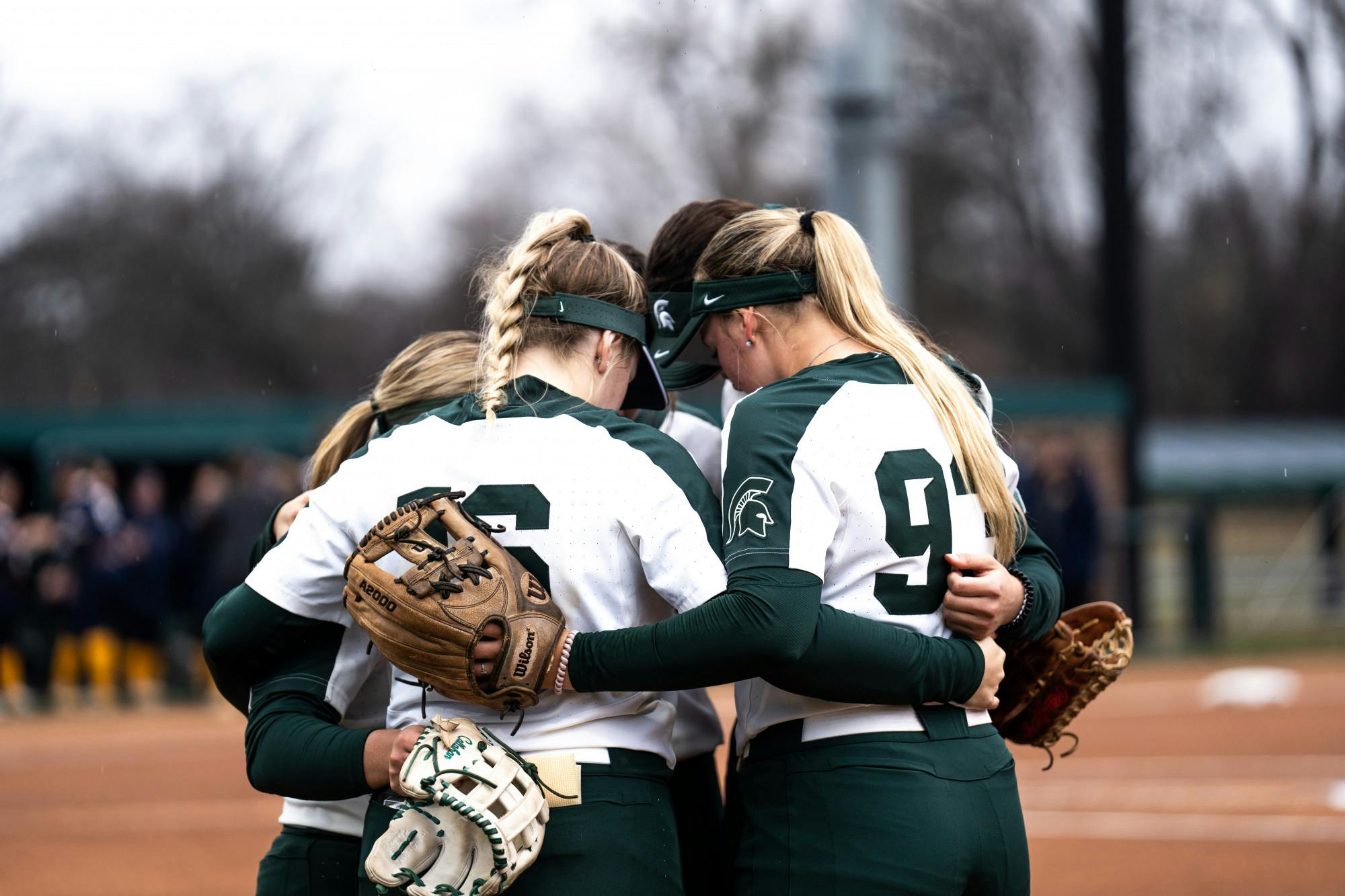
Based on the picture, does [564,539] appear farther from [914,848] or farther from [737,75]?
[737,75]

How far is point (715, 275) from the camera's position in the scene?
2727mm

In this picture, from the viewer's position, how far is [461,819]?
231 cm

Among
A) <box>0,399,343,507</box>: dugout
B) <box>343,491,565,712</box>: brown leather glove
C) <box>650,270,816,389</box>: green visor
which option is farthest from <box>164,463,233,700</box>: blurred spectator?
<box>343,491,565,712</box>: brown leather glove

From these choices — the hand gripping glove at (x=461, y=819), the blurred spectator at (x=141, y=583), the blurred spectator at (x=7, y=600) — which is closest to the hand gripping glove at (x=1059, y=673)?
the hand gripping glove at (x=461, y=819)

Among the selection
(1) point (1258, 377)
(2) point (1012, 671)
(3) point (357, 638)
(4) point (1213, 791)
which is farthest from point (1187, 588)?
(1) point (1258, 377)

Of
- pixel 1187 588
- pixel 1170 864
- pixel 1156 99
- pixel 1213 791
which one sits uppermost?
pixel 1156 99

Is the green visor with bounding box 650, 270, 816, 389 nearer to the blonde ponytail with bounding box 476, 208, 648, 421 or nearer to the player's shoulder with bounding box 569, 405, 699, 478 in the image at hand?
the blonde ponytail with bounding box 476, 208, 648, 421

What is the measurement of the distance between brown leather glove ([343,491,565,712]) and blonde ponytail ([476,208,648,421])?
0.31 m

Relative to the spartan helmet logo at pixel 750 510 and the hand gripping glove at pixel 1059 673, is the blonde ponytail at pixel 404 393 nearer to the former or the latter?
the spartan helmet logo at pixel 750 510

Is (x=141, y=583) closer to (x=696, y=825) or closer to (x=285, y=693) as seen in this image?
(x=696, y=825)

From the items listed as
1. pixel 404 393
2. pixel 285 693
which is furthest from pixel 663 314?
pixel 285 693

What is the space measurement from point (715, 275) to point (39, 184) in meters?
25.3

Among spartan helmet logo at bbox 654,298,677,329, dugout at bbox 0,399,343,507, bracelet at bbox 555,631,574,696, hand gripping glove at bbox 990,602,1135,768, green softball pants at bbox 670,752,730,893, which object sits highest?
spartan helmet logo at bbox 654,298,677,329

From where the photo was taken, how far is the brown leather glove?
2297 millimetres
